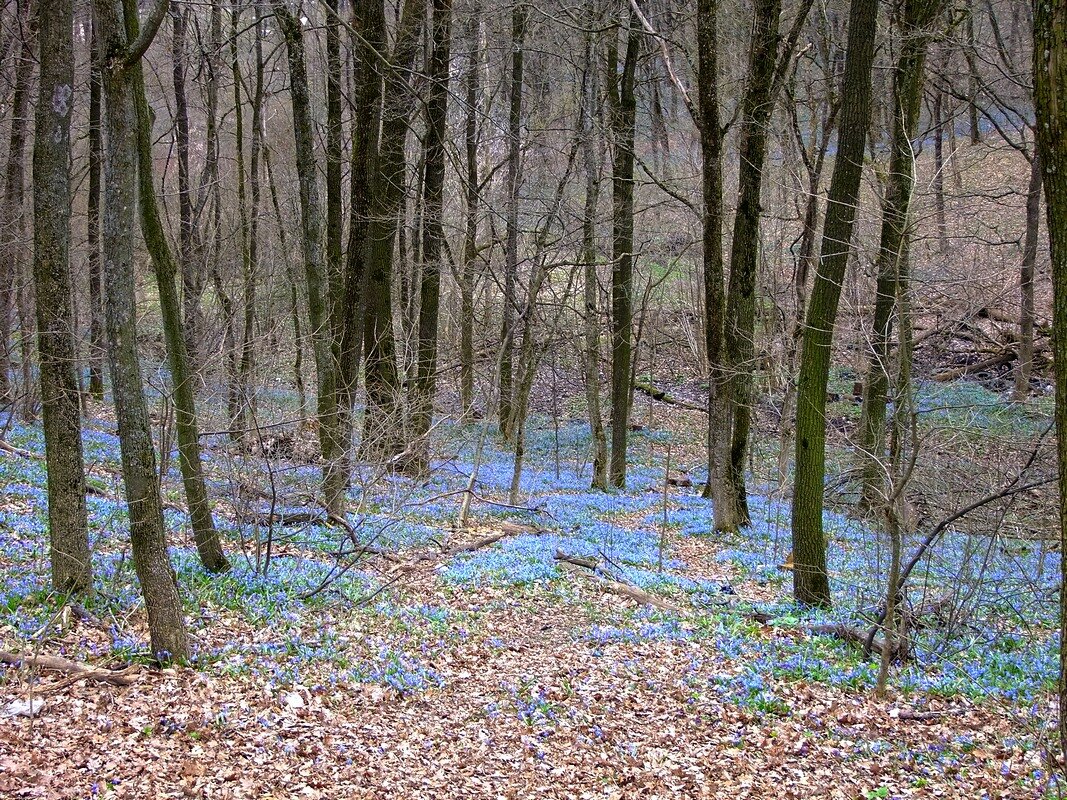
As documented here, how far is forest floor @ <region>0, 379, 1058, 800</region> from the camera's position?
5.57 metres

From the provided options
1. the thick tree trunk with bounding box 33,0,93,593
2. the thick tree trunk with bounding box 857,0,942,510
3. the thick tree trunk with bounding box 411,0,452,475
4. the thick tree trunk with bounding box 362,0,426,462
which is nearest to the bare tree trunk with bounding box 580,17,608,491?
the thick tree trunk with bounding box 411,0,452,475

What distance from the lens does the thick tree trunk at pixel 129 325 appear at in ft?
18.6

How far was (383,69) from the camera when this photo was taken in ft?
49.2

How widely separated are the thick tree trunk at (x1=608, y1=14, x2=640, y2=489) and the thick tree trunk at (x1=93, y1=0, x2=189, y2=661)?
13655 millimetres

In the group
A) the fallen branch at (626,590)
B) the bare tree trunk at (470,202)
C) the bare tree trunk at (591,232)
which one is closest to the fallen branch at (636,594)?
the fallen branch at (626,590)

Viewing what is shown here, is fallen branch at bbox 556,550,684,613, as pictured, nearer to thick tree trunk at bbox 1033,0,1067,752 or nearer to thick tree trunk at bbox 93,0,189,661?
thick tree trunk at bbox 93,0,189,661

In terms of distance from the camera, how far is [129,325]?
5.98 metres

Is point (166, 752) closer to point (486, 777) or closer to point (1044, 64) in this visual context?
point (486, 777)

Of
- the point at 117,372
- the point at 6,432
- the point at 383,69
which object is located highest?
the point at 383,69

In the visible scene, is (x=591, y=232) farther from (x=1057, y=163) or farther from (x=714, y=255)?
(x=1057, y=163)

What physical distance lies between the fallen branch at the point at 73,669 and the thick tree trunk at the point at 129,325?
346mm

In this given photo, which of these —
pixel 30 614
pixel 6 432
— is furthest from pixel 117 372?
pixel 6 432

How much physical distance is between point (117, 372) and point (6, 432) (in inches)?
424

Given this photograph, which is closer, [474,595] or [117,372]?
[117,372]
